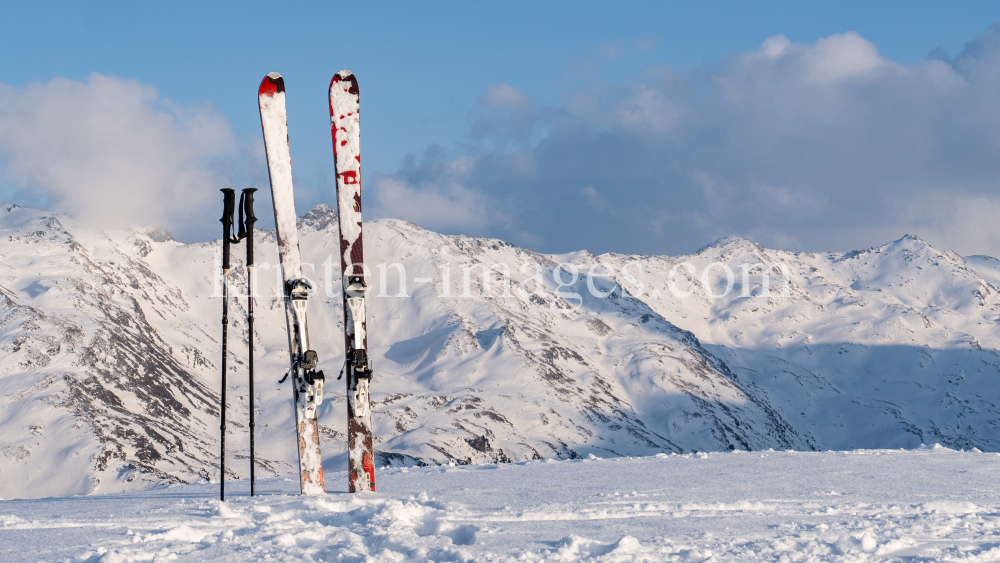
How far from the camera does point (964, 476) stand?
15867 mm

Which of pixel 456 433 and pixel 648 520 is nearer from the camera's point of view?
pixel 648 520

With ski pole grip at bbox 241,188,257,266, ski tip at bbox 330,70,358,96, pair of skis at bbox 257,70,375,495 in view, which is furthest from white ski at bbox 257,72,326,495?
ski tip at bbox 330,70,358,96

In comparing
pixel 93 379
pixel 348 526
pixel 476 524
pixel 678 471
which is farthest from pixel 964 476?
pixel 93 379

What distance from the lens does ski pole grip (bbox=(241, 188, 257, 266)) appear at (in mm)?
13953

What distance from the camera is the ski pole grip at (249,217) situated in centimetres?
1395

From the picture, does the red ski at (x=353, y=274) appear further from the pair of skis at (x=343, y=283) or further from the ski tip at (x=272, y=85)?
the ski tip at (x=272, y=85)

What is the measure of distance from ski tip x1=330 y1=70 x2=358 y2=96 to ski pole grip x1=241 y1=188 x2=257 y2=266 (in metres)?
3.12

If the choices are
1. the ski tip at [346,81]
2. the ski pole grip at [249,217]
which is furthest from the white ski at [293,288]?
the ski tip at [346,81]

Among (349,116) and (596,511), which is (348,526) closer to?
(596,511)

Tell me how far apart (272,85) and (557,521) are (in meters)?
10.3

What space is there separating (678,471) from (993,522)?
23.5 ft

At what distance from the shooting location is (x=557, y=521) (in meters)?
11.0

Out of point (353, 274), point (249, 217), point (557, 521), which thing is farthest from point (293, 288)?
point (557, 521)

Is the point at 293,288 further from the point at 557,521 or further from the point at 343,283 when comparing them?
the point at 557,521
